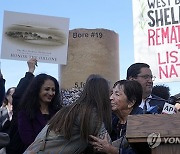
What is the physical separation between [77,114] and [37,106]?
1079 millimetres

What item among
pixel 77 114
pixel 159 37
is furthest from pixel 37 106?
pixel 159 37

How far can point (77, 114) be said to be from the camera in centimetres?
265

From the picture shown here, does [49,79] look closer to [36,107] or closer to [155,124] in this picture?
[36,107]

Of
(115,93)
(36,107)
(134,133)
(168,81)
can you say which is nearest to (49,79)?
(36,107)

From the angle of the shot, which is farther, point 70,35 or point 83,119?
point 70,35

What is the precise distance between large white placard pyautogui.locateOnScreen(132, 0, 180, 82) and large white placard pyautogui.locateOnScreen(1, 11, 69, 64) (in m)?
1.08

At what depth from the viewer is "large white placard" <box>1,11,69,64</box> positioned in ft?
15.0

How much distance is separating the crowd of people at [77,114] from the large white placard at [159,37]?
108cm

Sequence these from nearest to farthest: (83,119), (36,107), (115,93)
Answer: (83,119) → (115,93) → (36,107)

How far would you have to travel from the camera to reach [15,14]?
15.2 ft

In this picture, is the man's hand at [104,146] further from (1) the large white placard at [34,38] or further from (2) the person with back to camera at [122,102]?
(1) the large white placard at [34,38]

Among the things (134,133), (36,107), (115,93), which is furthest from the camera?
(36,107)

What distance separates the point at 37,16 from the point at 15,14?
260 mm

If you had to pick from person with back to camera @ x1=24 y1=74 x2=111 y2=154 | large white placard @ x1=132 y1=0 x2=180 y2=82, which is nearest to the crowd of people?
person with back to camera @ x1=24 y1=74 x2=111 y2=154
